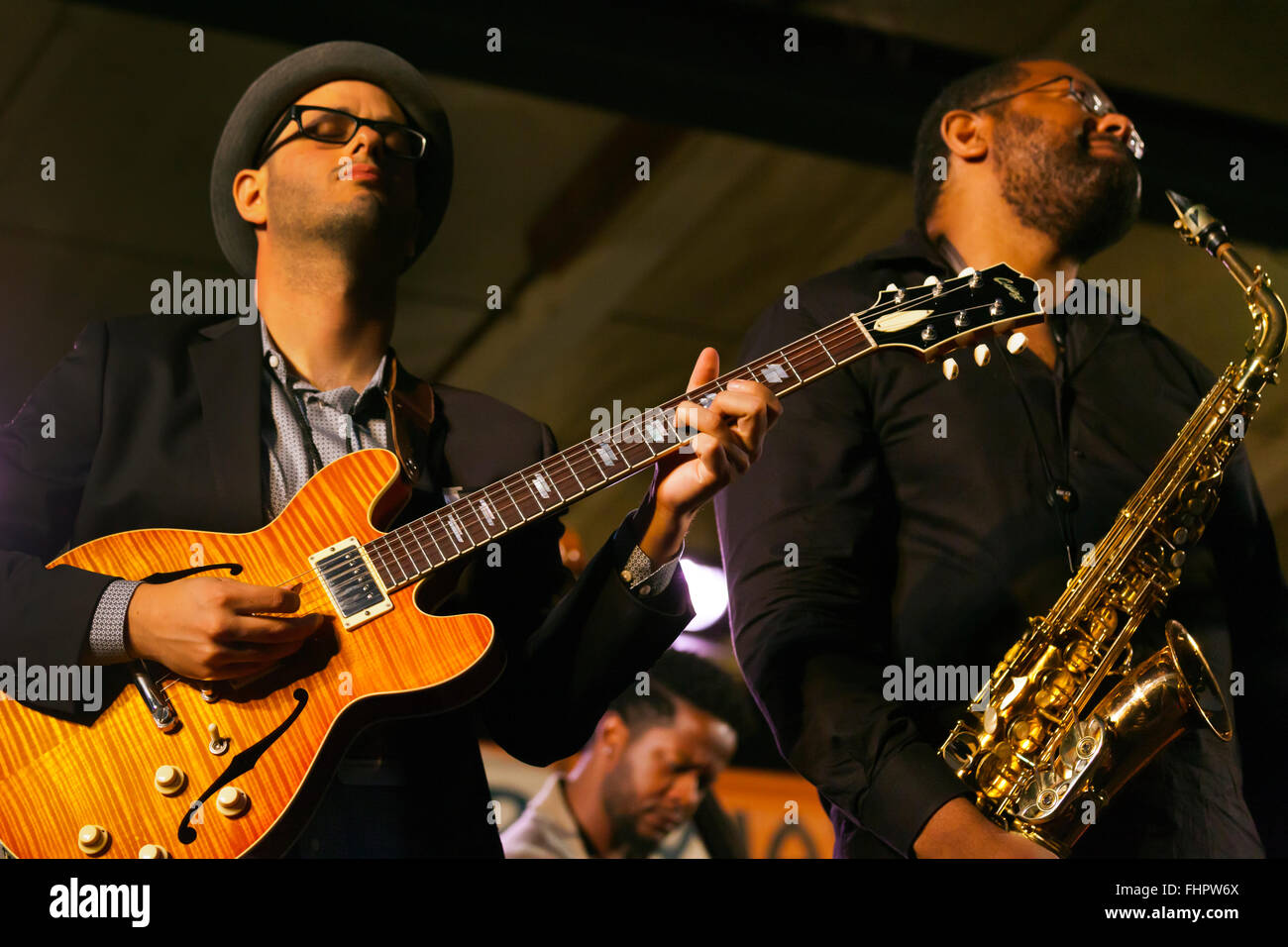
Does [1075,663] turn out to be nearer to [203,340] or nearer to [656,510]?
[656,510]

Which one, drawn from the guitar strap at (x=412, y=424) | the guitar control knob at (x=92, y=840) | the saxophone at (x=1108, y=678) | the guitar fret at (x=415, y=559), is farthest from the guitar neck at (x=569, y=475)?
the saxophone at (x=1108, y=678)

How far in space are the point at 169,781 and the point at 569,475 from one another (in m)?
0.70

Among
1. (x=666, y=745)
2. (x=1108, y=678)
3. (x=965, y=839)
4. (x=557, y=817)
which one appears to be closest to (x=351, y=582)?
(x=965, y=839)

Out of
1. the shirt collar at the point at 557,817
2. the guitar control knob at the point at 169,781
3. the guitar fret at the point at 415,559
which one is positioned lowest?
the shirt collar at the point at 557,817

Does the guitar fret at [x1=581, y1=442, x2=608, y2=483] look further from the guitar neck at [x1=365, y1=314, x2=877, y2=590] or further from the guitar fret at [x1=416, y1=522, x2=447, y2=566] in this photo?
A: the guitar fret at [x1=416, y1=522, x2=447, y2=566]

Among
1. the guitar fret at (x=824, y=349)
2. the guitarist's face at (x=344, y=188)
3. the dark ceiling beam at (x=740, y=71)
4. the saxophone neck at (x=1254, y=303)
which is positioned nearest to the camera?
the guitar fret at (x=824, y=349)

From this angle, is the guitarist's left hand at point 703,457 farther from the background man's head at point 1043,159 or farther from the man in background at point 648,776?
the man in background at point 648,776

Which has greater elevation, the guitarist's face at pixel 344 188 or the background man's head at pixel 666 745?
the guitarist's face at pixel 344 188

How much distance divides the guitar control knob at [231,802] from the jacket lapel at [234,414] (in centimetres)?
39

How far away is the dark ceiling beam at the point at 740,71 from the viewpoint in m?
3.03

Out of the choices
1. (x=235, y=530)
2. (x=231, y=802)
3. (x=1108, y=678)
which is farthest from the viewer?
(x=1108, y=678)

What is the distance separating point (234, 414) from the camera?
2.09 metres

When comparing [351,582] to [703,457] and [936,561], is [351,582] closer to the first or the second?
[703,457]

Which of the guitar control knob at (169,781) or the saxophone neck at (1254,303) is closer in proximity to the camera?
the guitar control knob at (169,781)
